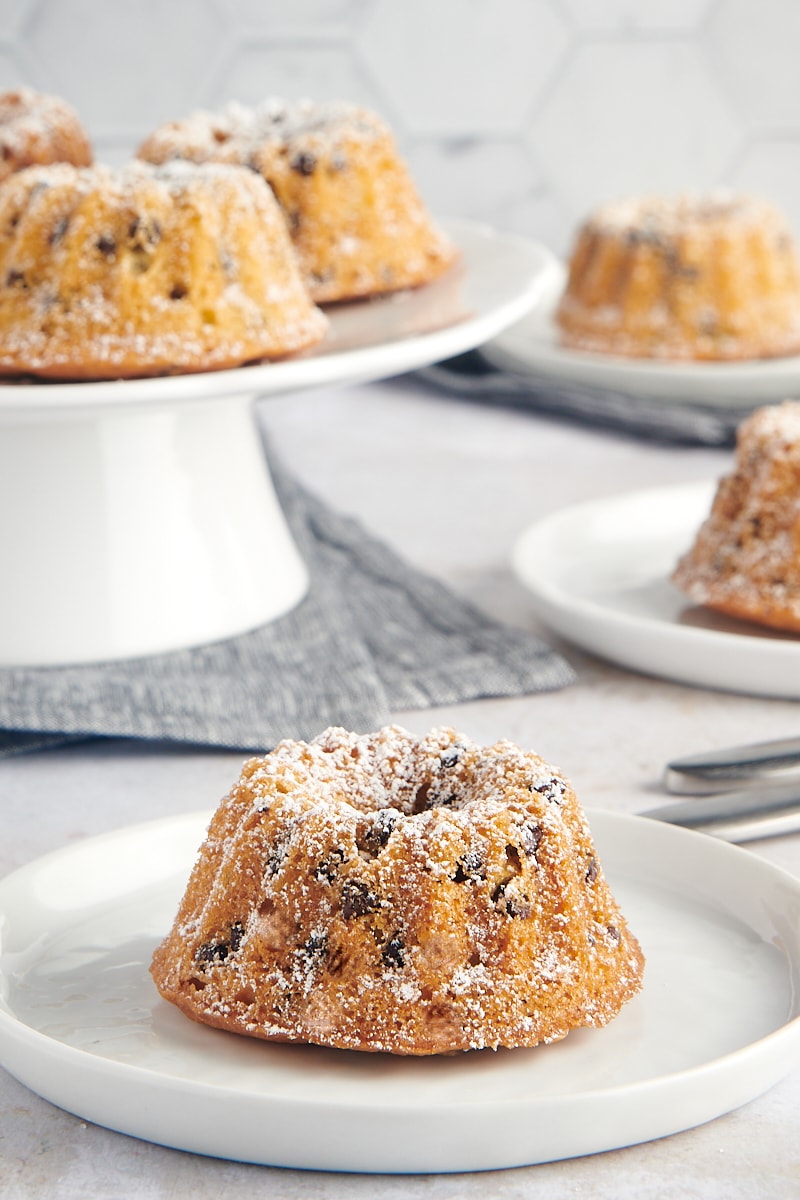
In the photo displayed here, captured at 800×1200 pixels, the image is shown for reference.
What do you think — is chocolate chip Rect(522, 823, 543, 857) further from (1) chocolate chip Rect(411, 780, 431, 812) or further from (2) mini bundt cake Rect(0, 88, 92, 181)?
(2) mini bundt cake Rect(0, 88, 92, 181)

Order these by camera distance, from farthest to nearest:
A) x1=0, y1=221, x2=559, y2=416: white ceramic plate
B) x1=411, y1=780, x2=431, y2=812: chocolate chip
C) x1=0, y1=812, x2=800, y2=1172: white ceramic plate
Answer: x1=0, y1=221, x2=559, y2=416: white ceramic plate, x1=411, y1=780, x2=431, y2=812: chocolate chip, x1=0, y1=812, x2=800, y2=1172: white ceramic plate

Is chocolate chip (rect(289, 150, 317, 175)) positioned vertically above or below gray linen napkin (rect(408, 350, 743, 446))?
above

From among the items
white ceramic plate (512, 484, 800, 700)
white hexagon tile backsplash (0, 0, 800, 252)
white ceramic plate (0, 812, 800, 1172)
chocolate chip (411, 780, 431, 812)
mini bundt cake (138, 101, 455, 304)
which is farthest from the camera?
white hexagon tile backsplash (0, 0, 800, 252)

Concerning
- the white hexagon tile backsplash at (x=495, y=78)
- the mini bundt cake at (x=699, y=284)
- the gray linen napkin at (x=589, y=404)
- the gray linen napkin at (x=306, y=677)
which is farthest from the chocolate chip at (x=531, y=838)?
the white hexagon tile backsplash at (x=495, y=78)

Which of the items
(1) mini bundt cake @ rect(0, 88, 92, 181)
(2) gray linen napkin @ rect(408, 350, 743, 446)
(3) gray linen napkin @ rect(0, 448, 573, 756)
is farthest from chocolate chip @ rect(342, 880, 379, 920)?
(2) gray linen napkin @ rect(408, 350, 743, 446)

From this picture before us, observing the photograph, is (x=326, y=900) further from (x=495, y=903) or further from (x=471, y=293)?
(x=471, y=293)

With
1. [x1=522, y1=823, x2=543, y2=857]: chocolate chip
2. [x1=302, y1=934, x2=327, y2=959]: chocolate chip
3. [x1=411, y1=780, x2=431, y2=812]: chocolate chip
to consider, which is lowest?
[x1=302, y1=934, x2=327, y2=959]: chocolate chip
